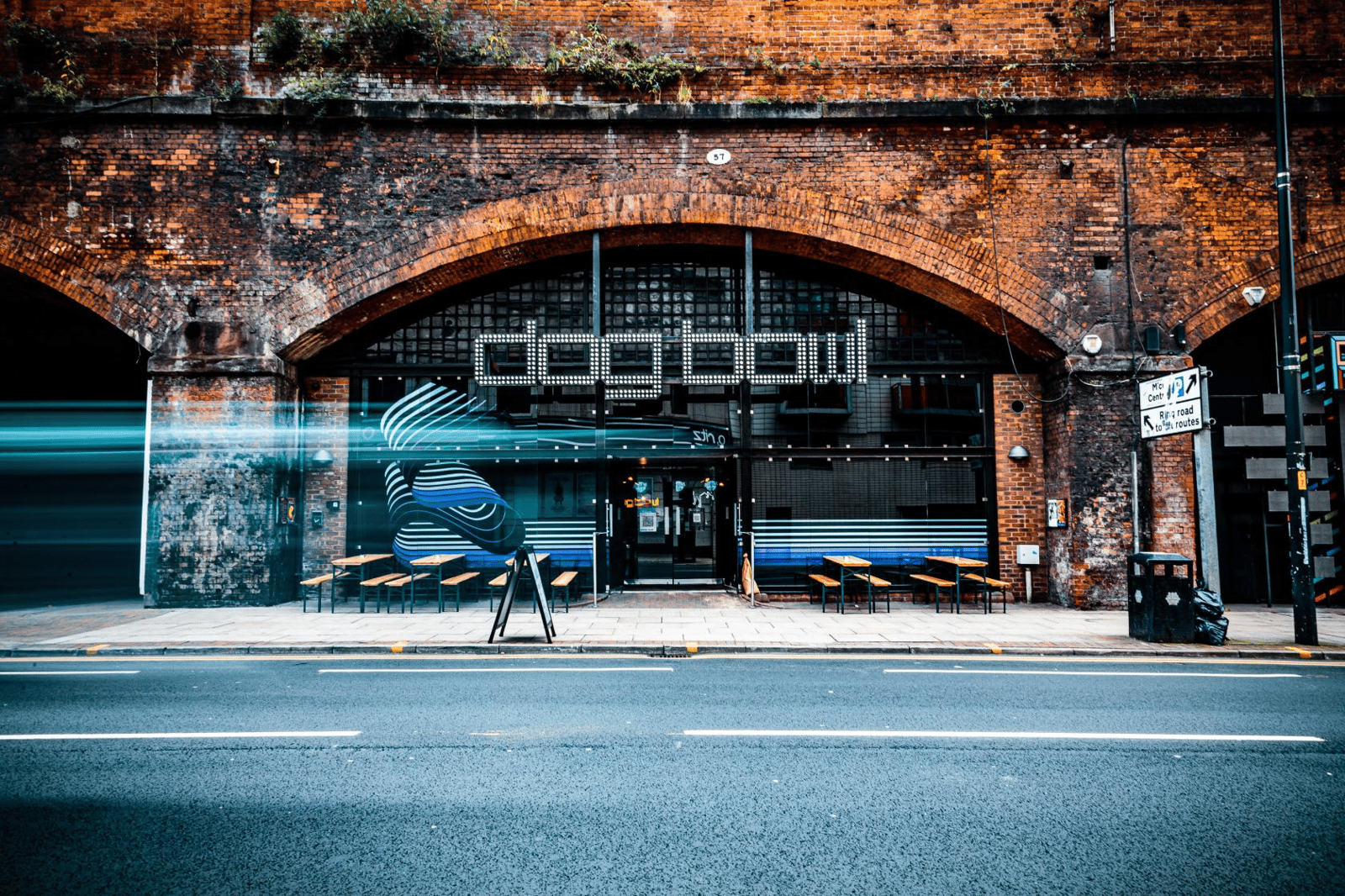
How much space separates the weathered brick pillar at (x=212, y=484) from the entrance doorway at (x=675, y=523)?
6.12 m

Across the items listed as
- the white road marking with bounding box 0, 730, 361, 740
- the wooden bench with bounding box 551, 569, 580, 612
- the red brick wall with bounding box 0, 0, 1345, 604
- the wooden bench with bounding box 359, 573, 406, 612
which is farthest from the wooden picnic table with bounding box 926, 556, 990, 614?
the white road marking with bounding box 0, 730, 361, 740

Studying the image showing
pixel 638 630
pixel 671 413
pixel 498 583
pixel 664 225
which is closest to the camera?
pixel 638 630

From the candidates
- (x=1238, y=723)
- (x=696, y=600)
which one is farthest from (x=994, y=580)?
(x=1238, y=723)

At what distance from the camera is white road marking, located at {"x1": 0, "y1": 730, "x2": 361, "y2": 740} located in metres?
5.07

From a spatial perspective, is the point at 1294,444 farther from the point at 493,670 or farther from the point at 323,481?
the point at 323,481

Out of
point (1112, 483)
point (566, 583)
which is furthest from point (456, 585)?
point (1112, 483)

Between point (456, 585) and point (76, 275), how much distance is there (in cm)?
802

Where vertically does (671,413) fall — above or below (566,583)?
above

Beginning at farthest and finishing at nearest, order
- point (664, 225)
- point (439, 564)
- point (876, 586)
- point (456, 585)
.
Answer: point (456, 585)
point (664, 225)
point (876, 586)
point (439, 564)

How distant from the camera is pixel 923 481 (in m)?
13.0

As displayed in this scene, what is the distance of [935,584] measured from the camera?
39.8ft

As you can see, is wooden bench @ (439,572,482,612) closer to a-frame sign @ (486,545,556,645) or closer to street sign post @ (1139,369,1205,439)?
a-frame sign @ (486,545,556,645)

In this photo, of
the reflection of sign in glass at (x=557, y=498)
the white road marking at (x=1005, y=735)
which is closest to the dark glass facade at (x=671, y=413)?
the reflection of sign in glass at (x=557, y=498)

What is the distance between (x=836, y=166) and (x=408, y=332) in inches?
325
